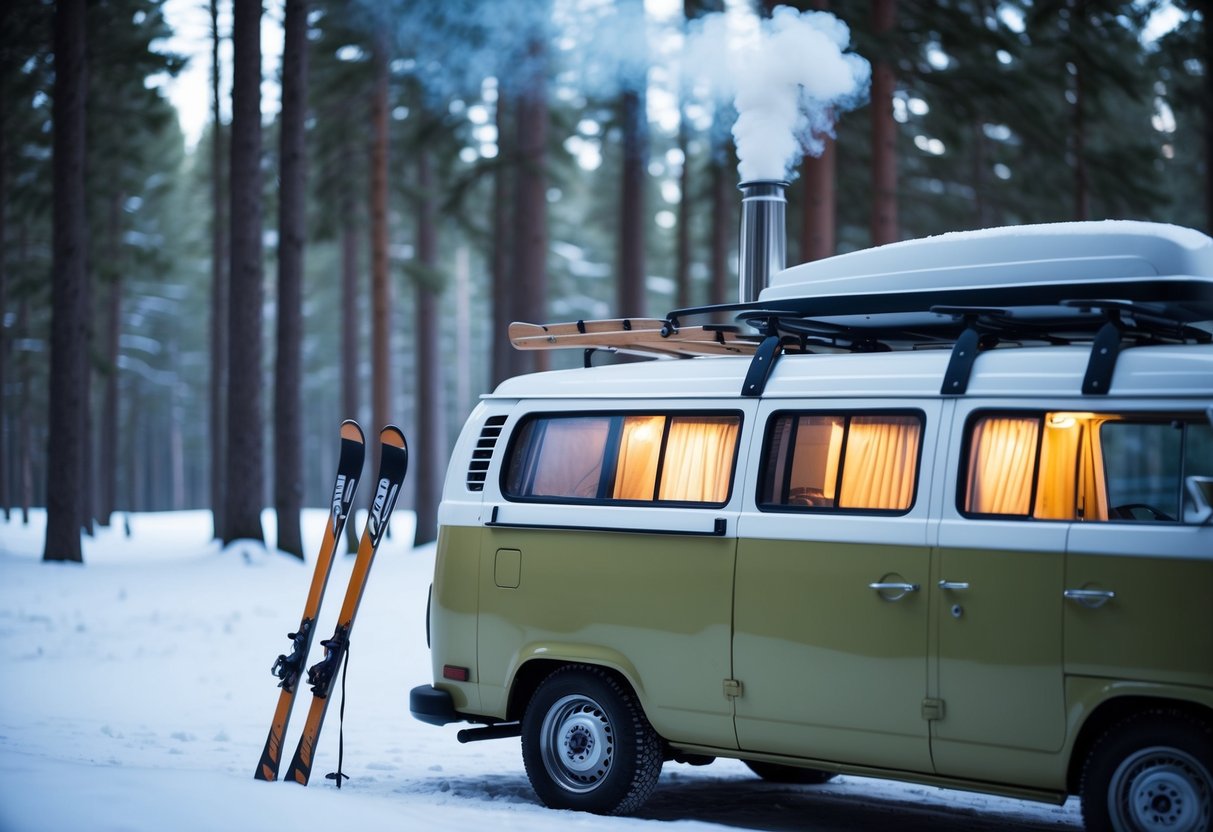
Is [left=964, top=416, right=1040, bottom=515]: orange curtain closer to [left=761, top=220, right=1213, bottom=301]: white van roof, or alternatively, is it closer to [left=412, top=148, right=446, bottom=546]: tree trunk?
[left=761, top=220, right=1213, bottom=301]: white van roof

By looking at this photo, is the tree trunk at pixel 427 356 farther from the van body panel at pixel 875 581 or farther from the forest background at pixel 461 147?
the van body panel at pixel 875 581

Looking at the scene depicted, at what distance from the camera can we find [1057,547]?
6.08 metres

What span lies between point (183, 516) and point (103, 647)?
38.2 metres

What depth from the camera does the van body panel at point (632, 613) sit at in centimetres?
715

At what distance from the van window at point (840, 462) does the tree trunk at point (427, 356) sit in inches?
820

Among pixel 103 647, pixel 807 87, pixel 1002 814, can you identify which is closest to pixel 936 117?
pixel 807 87

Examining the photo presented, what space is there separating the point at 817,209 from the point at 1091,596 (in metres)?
11.0

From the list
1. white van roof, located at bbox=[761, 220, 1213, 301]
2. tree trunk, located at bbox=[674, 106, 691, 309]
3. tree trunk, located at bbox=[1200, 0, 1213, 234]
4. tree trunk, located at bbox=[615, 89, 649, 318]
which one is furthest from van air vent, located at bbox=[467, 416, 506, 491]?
tree trunk, located at bbox=[674, 106, 691, 309]

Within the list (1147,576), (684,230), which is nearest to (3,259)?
(684,230)

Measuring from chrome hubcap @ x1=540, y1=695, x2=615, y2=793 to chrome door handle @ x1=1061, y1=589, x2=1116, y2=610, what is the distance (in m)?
2.74

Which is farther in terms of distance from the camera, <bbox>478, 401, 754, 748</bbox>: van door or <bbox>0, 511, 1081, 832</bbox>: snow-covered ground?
<bbox>478, 401, 754, 748</bbox>: van door

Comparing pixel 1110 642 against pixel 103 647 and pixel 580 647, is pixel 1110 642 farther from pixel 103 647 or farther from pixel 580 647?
pixel 103 647

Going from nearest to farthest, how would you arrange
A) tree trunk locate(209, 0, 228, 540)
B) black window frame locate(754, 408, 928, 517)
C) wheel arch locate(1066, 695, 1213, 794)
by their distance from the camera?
wheel arch locate(1066, 695, 1213, 794) → black window frame locate(754, 408, 928, 517) → tree trunk locate(209, 0, 228, 540)

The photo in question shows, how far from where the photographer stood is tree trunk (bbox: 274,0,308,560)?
69.7 ft
